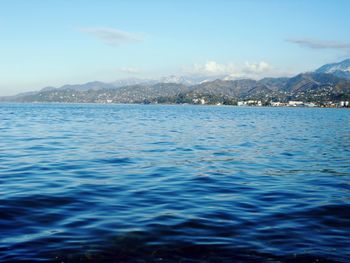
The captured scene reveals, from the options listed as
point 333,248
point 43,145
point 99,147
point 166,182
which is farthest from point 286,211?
point 43,145

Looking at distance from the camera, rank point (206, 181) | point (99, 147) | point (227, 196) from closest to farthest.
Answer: point (227, 196) → point (206, 181) → point (99, 147)

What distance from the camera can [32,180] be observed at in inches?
→ 672

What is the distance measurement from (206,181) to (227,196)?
10.4 ft

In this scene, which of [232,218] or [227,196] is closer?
[232,218]

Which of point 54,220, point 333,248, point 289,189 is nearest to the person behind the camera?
point 333,248

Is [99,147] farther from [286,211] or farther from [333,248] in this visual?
[333,248]

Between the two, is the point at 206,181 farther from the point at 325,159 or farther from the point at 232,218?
the point at 325,159

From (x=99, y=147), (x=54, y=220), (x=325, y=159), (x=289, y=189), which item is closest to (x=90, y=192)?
(x=54, y=220)

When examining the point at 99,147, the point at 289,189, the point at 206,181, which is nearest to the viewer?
the point at 289,189

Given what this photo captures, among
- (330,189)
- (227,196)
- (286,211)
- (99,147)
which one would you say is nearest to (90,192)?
(227,196)

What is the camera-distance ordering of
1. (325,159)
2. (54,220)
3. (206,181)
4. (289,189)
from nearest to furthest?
(54,220)
(289,189)
(206,181)
(325,159)

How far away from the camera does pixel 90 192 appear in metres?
14.9

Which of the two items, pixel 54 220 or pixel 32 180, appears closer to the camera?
pixel 54 220

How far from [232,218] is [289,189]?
5.64 m
